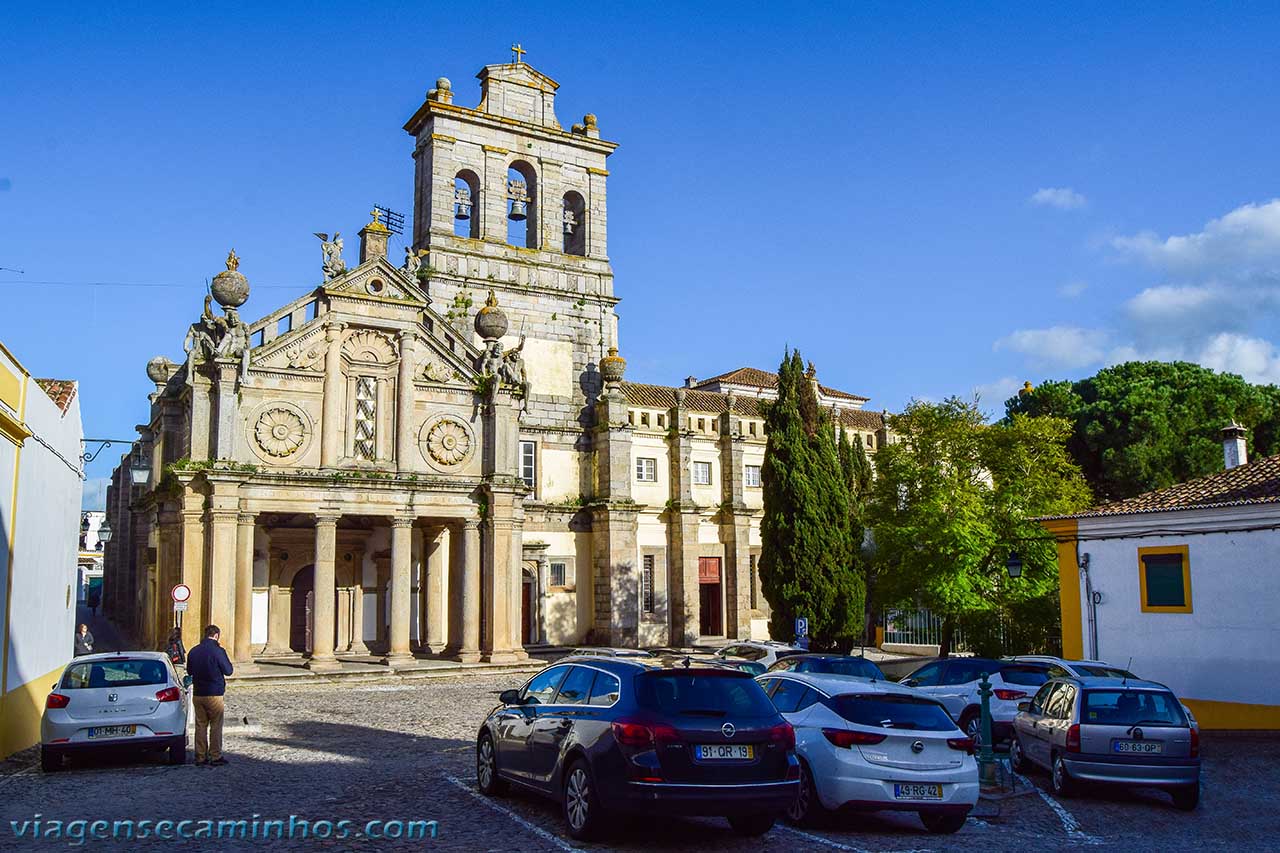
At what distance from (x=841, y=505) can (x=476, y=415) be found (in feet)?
39.3

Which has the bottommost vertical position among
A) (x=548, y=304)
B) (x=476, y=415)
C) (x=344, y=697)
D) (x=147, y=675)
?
(x=344, y=697)

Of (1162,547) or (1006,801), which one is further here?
(1162,547)

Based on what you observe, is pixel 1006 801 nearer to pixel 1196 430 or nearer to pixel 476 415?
pixel 476 415

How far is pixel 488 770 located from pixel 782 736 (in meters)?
4.08

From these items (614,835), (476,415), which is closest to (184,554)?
(476,415)

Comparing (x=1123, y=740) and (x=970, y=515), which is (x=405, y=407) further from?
(x=1123, y=740)

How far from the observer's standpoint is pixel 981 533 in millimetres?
27672

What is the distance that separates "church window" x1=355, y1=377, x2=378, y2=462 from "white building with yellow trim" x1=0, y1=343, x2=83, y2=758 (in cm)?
998

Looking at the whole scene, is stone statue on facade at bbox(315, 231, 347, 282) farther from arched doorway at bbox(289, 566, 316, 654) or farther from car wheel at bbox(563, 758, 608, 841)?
car wheel at bbox(563, 758, 608, 841)

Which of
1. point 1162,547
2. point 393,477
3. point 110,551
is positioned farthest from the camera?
point 110,551

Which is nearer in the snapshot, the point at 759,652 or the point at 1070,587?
the point at 759,652

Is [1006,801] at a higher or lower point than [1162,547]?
lower

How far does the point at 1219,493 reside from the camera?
21.8 meters

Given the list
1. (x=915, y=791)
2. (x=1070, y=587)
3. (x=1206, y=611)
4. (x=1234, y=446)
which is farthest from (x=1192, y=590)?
(x=915, y=791)
